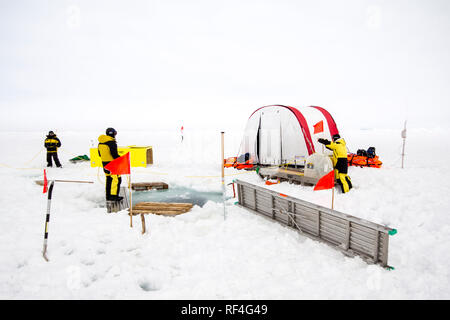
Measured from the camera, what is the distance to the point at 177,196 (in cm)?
776

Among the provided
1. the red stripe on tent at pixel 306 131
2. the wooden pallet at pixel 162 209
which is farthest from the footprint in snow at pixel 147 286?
the red stripe on tent at pixel 306 131

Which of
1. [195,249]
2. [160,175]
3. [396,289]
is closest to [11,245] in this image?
[195,249]

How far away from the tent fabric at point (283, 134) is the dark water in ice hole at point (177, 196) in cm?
354

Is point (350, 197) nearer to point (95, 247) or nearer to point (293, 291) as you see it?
point (293, 291)

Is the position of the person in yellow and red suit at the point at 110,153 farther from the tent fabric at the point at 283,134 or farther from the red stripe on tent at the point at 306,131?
the red stripe on tent at the point at 306,131

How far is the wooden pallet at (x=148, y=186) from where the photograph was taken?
8.40 metres

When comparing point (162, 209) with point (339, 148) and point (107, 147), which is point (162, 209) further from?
point (339, 148)

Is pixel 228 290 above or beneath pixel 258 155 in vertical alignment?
beneath

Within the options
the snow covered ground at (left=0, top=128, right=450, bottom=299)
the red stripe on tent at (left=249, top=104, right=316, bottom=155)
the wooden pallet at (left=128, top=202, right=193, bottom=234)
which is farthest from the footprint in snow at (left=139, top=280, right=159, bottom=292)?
the red stripe on tent at (left=249, top=104, right=316, bottom=155)

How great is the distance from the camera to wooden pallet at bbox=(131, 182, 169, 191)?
840 cm

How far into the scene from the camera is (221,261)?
3633 mm

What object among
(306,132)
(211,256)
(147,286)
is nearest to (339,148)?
(306,132)

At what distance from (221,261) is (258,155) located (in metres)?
7.57
